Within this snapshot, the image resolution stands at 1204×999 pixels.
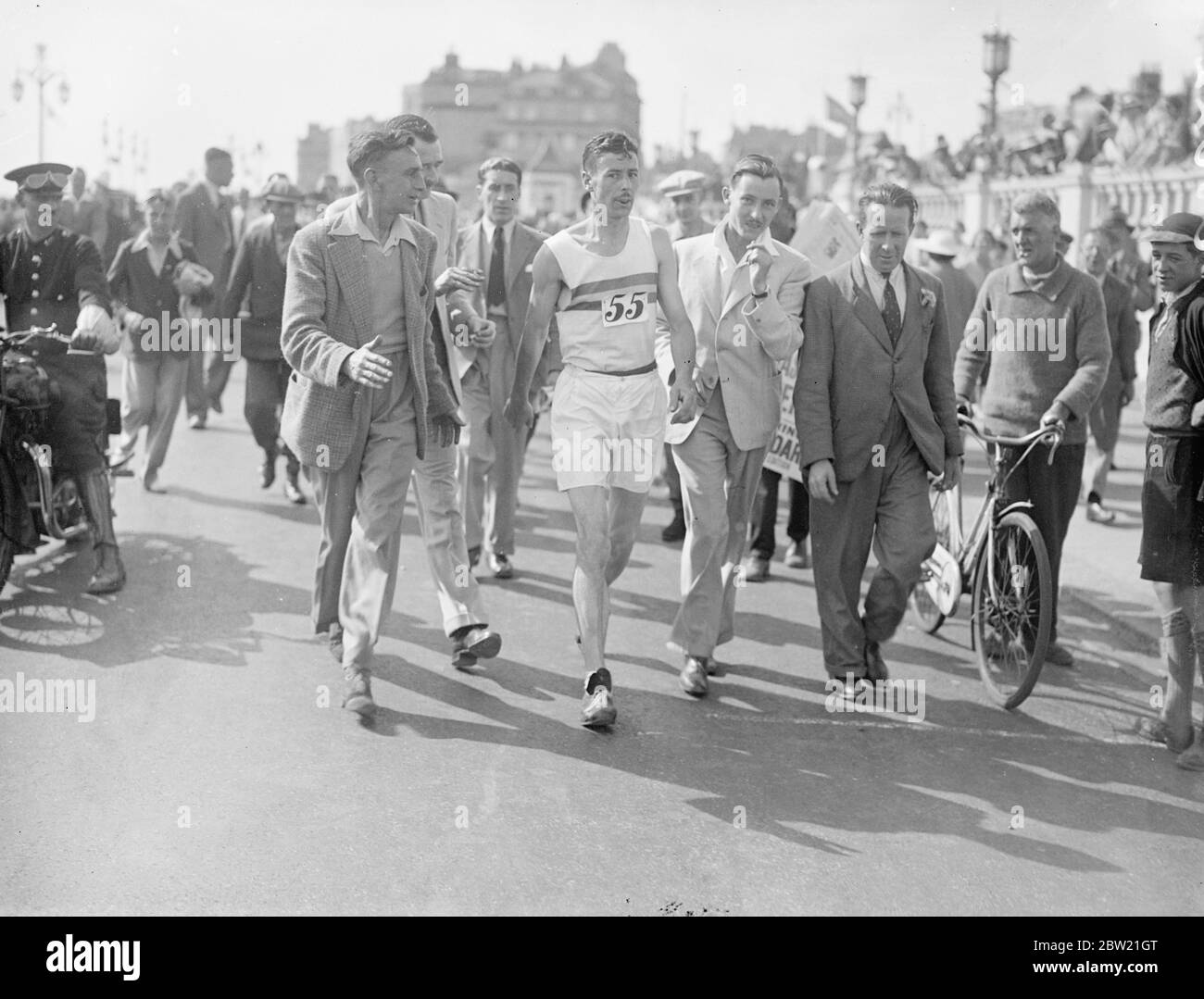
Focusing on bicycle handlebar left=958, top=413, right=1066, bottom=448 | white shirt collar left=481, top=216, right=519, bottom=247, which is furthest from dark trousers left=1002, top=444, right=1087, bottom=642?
white shirt collar left=481, top=216, right=519, bottom=247

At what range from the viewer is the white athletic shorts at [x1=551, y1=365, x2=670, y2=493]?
20.4 ft

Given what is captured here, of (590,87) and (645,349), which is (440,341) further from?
(590,87)

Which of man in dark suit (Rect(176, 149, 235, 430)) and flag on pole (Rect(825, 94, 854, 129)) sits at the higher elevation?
flag on pole (Rect(825, 94, 854, 129))

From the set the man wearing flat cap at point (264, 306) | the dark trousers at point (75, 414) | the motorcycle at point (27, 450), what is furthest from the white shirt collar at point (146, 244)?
the motorcycle at point (27, 450)

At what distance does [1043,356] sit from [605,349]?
86.0 inches

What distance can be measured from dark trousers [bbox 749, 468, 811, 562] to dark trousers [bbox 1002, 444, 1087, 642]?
2016 mm

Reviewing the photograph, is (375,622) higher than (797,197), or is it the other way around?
(797,197)

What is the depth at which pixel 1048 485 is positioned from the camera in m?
7.18

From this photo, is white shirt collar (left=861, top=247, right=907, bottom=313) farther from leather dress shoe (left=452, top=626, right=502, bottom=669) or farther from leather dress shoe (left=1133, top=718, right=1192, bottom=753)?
leather dress shoe (left=452, top=626, right=502, bottom=669)

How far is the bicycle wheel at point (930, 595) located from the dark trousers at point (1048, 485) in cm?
56

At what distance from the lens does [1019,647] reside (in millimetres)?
6719
